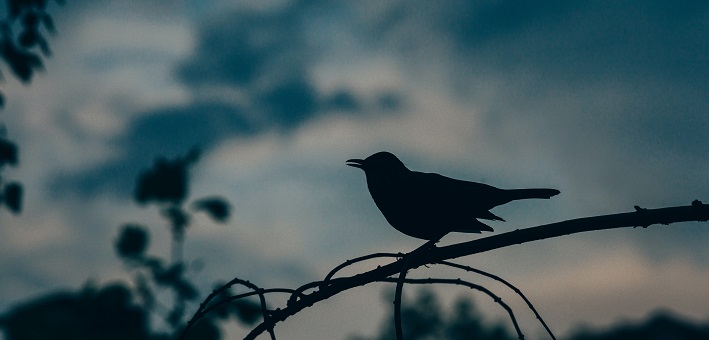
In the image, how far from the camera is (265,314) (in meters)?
2.95

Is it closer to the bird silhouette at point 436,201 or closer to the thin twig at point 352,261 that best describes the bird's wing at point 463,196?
the bird silhouette at point 436,201

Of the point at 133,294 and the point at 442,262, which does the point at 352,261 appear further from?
the point at 133,294

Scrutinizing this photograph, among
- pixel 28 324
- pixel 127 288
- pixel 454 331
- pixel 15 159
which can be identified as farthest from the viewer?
pixel 454 331

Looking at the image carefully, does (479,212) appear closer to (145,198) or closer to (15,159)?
(15,159)

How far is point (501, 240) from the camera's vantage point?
2824 millimetres

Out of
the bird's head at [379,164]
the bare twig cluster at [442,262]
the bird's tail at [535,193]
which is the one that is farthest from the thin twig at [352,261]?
the bird's head at [379,164]

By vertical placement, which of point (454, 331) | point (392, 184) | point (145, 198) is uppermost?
point (454, 331)

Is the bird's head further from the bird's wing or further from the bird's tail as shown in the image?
the bird's tail

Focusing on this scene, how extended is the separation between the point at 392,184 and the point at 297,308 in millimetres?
2801

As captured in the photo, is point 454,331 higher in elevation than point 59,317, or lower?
higher

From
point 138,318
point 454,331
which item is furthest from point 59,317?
point 454,331

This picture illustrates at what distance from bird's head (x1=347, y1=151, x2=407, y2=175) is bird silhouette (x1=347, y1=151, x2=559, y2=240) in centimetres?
26

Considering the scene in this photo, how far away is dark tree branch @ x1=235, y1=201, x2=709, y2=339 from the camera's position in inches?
105

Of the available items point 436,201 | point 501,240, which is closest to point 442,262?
point 501,240
